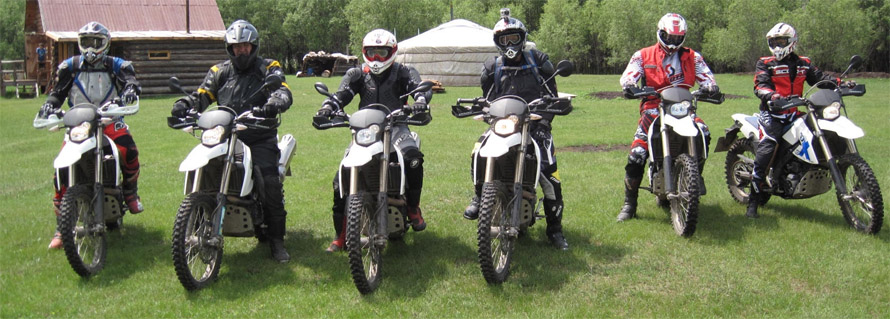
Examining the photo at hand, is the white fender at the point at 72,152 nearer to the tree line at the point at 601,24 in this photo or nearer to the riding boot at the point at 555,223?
the riding boot at the point at 555,223

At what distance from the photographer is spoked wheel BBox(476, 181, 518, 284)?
4.99 m

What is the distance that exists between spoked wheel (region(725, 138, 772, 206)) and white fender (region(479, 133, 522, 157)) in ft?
11.6

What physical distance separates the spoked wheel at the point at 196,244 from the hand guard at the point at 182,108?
0.78m

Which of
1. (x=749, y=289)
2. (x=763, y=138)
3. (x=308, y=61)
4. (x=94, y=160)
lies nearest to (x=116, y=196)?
(x=94, y=160)

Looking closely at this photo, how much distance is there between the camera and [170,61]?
28.2m

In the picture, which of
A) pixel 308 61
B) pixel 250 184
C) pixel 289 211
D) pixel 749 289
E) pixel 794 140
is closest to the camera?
pixel 749 289

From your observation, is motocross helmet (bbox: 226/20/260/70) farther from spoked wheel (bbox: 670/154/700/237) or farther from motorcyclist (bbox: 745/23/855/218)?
motorcyclist (bbox: 745/23/855/218)

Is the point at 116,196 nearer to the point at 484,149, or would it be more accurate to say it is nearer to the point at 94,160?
the point at 94,160

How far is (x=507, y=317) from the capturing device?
475cm

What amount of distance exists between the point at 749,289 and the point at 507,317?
183cm

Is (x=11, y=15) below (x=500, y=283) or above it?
above

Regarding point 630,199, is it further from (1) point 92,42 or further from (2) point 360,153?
(1) point 92,42

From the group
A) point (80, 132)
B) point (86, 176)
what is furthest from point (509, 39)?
point (86, 176)

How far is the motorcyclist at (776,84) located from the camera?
23.3 feet
